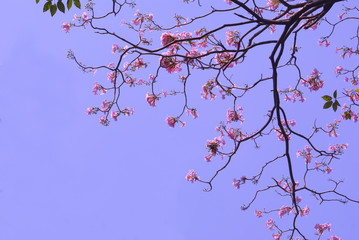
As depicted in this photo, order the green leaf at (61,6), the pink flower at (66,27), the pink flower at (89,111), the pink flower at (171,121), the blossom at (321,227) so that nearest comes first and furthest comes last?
1. the green leaf at (61,6)
2. the pink flower at (171,121)
3. the pink flower at (89,111)
4. the pink flower at (66,27)
5. the blossom at (321,227)

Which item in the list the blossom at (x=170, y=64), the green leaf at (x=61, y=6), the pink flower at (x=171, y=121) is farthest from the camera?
the pink flower at (x=171, y=121)

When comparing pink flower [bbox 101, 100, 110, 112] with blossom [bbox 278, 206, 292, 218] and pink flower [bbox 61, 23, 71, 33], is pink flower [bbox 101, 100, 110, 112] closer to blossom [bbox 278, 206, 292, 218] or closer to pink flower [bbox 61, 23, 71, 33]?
pink flower [bbox 61, 23, 71, 33]

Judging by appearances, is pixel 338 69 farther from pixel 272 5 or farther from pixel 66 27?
pixel 66 27

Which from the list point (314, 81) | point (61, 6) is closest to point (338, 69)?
point (314, 81)

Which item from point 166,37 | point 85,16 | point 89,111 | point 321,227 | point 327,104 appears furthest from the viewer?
point 321,227

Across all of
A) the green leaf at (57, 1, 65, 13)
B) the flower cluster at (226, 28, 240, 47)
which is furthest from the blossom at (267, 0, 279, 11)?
the green leaf at (57, 1, 65, 13)

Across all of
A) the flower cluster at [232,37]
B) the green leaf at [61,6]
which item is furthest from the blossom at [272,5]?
the green leaf at [61,6]

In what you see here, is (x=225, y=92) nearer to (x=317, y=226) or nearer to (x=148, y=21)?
(x=148, y=21)

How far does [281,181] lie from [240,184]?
22.1 inches

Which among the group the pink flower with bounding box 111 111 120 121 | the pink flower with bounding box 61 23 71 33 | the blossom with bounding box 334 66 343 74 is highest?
the blossom with bounding box 334 66 343 74

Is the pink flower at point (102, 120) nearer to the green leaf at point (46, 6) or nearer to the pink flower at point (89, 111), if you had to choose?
the pink flower at point (89, 111)

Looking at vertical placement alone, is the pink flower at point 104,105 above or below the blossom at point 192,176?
above

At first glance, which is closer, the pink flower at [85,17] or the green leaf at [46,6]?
the green leaf at [46,6]

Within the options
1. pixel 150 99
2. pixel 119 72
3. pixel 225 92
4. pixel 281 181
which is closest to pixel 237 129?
pixel 225 92
